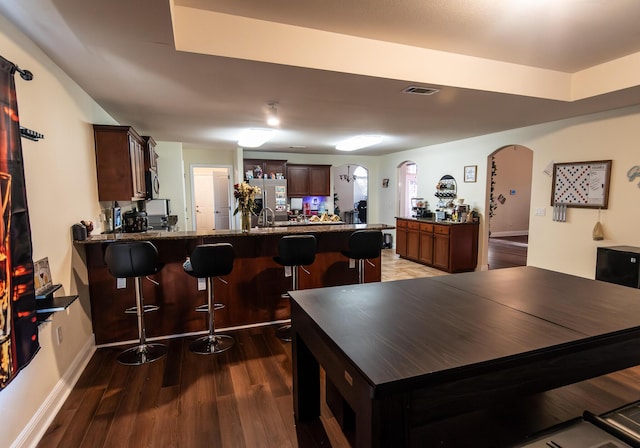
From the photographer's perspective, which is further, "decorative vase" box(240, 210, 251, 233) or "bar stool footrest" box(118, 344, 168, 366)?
"decorative vase" box(240, 210, 251, 233)

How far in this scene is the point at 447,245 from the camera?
5.80 metres

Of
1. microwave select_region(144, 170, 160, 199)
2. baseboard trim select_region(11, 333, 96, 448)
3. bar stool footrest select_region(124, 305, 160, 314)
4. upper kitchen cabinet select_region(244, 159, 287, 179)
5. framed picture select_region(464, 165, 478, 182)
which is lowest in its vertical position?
baseboard trim select_region(11, 333, 96, 448)

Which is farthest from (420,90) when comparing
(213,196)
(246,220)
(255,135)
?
(213,196)

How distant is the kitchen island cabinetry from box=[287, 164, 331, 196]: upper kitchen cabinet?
2.68 m

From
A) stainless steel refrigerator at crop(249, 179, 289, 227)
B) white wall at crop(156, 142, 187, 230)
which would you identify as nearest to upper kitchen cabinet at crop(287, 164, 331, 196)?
stainless steel refrigerator at crop(249, 179, 289, 227)

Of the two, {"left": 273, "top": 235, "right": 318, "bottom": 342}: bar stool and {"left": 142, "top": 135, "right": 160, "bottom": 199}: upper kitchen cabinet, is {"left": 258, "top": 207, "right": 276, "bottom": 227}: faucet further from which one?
{"left": 142, "top": 135, "right": 160, "bottom": 199}: upper kitchen cabinet

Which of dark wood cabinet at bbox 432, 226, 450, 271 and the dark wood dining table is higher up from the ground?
the dark wood dining table

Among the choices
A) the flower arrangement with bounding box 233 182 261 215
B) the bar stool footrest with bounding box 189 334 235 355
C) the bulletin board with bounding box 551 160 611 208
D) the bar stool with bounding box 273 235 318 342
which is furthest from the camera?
the bulletin board with bounding box 551 160 611 208

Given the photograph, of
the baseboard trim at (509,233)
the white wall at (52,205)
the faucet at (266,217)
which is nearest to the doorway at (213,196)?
the faucet at (266,217)

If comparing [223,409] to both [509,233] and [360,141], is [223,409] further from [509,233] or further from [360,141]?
[509,233]

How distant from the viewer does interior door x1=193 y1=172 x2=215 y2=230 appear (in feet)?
29.5

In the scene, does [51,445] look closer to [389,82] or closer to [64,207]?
[64,207]

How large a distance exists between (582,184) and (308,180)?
548 centimetres

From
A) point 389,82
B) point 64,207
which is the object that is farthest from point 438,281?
point 64,207
